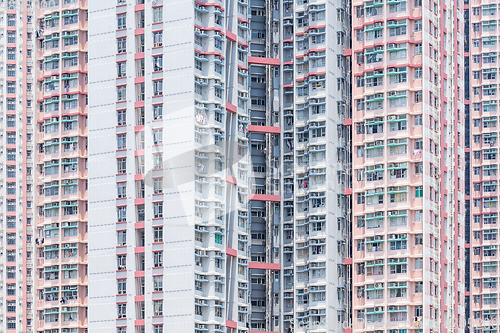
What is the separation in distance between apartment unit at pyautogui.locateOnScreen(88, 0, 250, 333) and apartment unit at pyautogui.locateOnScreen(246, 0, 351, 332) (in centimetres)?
641

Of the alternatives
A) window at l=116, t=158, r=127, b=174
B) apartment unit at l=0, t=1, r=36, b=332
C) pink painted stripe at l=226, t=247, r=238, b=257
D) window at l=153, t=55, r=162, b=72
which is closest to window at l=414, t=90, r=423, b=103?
pink painted stripe at l=226, t=247, r=238, b=257

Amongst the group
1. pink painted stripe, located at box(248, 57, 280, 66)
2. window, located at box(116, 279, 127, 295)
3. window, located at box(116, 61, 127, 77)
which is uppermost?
pink painted stripe, located at box(248, 57, 280, 66)

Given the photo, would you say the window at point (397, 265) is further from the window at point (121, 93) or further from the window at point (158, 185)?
the window at point (121, 93)

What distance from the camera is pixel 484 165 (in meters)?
170

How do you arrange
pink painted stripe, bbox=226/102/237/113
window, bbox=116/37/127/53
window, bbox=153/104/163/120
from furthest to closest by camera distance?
window, bbox=116/37/127/53 → pink painted stripe, bbox=226/102/237/113 → window, bbox=153/104/163/120

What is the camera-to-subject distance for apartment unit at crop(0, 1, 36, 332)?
598ft

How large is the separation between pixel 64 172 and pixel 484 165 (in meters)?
57.9

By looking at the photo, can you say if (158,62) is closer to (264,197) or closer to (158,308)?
(264,197)

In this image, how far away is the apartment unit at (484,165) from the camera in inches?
6594

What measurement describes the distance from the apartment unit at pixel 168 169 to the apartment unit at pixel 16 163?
→ 156ft

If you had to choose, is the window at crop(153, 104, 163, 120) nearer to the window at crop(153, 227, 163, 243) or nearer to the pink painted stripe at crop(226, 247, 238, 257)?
the window at crop(153, 227, 163, 243)

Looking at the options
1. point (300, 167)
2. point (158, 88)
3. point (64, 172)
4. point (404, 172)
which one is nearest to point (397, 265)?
point (404, 172)

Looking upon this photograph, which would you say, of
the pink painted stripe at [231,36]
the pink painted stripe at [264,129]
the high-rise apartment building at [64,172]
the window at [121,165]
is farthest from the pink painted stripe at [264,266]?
the pink painted stripe at [231,36]

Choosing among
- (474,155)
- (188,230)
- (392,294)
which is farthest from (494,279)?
(188,230)
